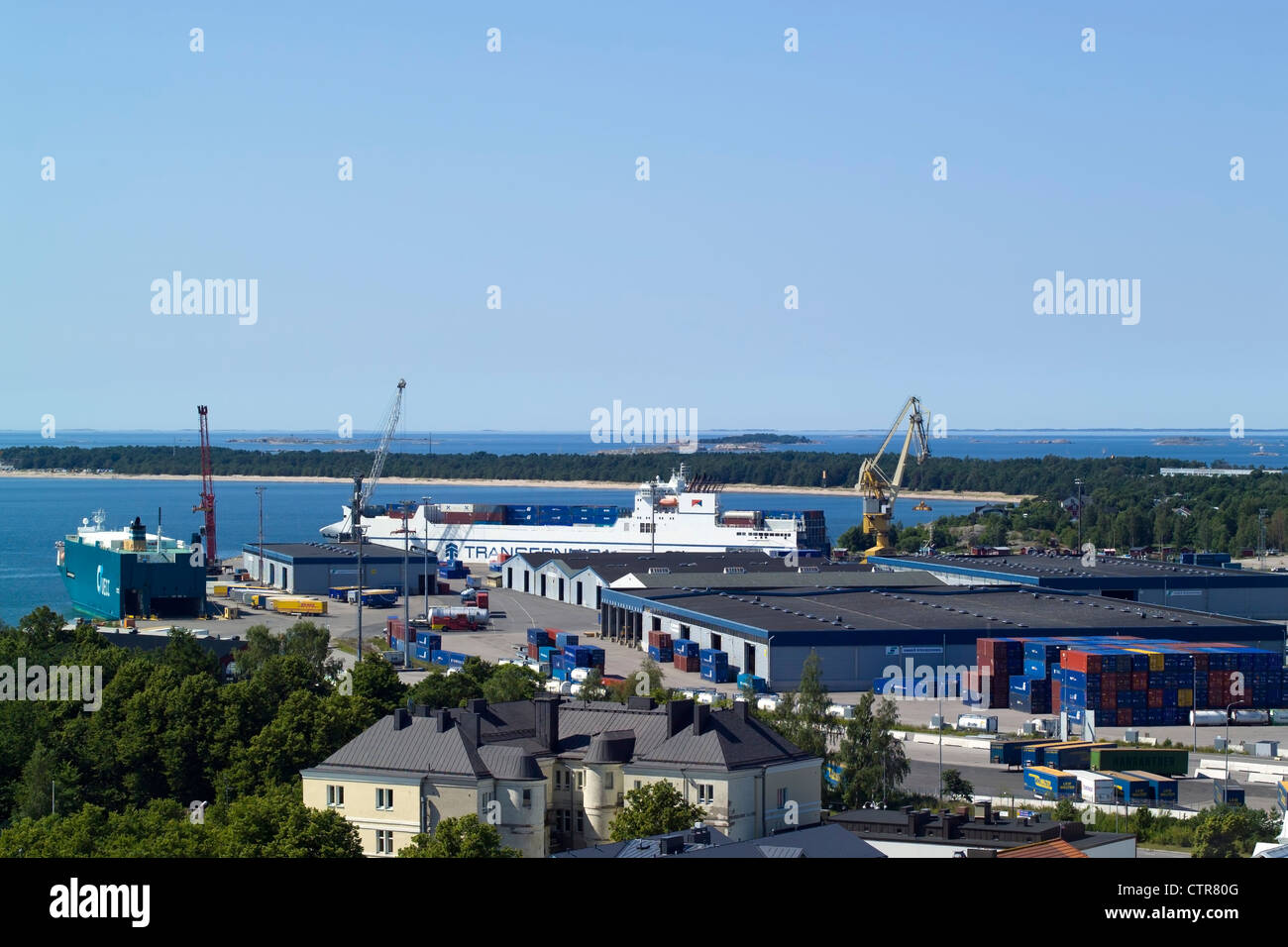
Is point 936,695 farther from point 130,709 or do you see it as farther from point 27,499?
point 27,499

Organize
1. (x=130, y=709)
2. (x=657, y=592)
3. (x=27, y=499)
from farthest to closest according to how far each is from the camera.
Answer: (x=27, y=499)
(x=657, y=592)
(x=130, y=709)

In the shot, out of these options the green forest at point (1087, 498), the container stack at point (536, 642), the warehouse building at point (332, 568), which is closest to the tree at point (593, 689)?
the container stack at point (536, 642)

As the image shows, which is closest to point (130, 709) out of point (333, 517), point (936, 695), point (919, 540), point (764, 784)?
point (764, 784)

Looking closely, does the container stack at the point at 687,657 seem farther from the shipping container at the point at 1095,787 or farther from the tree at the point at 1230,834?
the tree at the point at 1230,834

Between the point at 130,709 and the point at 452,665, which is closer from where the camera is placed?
the point at 130,709

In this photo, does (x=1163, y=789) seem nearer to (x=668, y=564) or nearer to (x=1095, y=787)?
(x=1095, y=787)

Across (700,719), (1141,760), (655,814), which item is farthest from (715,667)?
(655,814)
